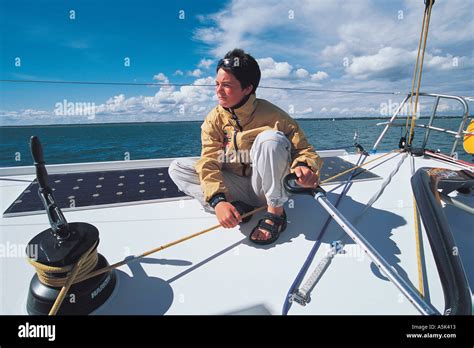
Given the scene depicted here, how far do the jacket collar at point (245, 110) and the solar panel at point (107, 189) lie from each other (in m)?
0.80

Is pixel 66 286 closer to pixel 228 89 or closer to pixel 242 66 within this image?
pixel 228 89

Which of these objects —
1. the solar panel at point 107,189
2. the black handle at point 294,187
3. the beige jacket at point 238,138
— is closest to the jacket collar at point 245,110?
the beige jacket at point 238,138

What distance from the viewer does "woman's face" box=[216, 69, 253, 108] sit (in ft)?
4.41

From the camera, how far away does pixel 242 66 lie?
136 centimetres

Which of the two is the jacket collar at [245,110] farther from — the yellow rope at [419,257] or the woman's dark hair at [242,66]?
the yellow rope at [419,257]

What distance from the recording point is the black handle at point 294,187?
1172 mm

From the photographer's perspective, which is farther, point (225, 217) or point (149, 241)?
point (149, 241)

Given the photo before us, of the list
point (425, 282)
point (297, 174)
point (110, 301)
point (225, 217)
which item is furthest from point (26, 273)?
point (425, 282)

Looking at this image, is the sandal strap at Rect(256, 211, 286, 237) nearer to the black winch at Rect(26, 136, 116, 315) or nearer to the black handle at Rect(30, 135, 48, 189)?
the black winch at Rect(26, 136, 116, 315)

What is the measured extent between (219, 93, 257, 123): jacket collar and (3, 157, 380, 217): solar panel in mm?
796

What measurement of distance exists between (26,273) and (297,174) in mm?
1275

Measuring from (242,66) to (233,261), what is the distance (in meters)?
0.99

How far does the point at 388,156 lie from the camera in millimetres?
3070
